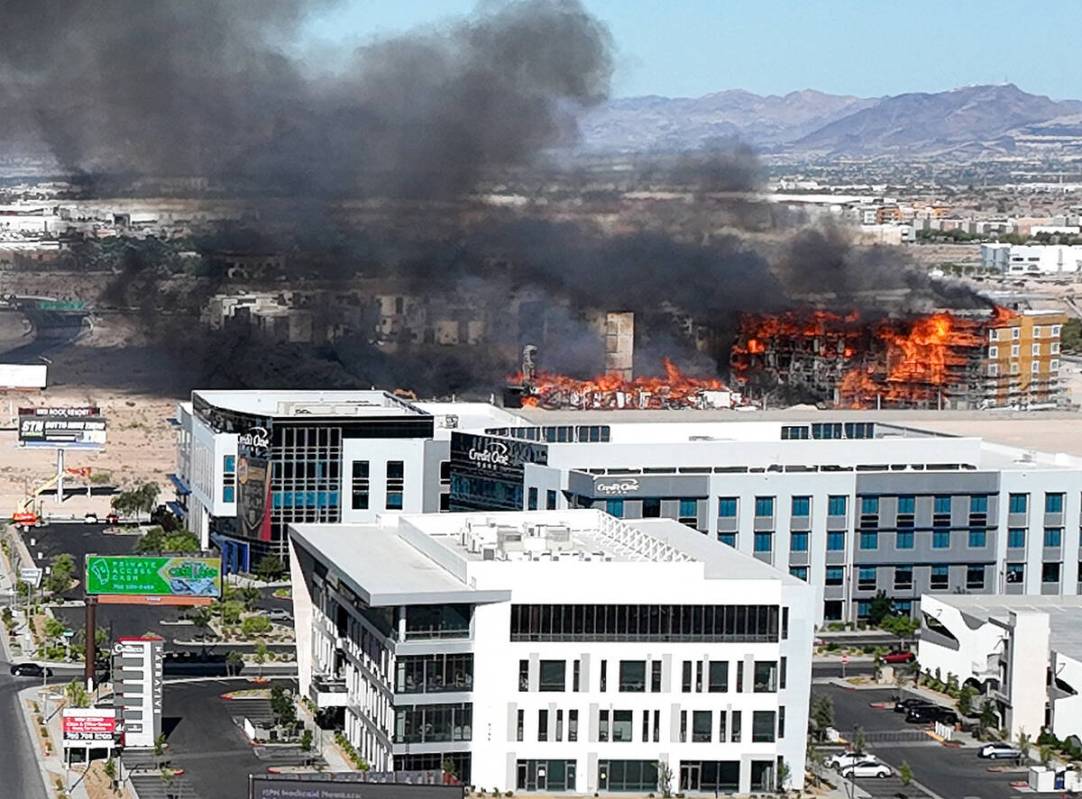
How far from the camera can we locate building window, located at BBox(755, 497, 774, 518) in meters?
40.1

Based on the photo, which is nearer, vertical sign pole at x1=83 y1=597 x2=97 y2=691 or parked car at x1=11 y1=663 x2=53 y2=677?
vertical sign pole at x1=83 y1=597 x2=97 y2=691

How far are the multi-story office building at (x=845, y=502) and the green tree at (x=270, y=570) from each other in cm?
403

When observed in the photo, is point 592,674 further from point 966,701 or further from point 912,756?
point 966,701

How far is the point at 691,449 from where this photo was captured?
40844 millimetres

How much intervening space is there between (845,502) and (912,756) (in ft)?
29.7

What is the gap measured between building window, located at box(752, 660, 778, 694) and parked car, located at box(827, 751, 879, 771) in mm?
1713

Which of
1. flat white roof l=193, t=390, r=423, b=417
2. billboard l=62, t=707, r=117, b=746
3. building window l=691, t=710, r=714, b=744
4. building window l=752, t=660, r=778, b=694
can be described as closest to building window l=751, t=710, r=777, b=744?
building window l=752, t=660, r=778, b=694

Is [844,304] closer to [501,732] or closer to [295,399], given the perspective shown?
[295,399]

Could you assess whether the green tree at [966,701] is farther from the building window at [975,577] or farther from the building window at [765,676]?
the building window at [975,577]

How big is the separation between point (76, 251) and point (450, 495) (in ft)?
188

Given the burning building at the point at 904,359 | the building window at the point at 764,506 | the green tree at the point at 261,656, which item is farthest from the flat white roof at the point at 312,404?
the burning building at the point at 904,359

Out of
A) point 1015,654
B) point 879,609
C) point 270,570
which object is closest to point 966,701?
point 1015,654

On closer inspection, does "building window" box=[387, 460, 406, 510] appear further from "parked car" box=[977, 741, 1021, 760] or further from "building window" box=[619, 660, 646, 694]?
"building window" box=[619, 660, 646, 694]

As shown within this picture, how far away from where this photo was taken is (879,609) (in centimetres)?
4025
